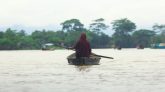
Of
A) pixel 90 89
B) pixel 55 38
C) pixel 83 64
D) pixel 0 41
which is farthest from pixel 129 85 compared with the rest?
pixel 55 38

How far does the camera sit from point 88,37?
158 metres

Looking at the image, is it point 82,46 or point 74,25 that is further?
point 74,25

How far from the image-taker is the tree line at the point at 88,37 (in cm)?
14775

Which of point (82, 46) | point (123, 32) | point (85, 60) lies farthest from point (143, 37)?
Result: point (82, 46)

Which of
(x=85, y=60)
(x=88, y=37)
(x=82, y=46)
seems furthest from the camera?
(x=88, y=37)

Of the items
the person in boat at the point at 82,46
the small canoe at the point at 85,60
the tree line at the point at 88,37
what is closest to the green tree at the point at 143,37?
the tree line at the point at 88,37

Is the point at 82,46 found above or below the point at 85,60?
above

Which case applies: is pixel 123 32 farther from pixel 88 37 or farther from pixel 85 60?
pixel 85 60

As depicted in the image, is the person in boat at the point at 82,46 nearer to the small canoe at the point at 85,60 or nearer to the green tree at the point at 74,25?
the small canoe at the point at 85,60

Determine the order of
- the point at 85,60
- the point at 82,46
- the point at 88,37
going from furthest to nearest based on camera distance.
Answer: the point at 88,37 < the point at 85,60 < the point at 82,46

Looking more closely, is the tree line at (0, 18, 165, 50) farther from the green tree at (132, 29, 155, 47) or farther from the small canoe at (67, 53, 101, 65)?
the small canoe at (67, 53, 101, 65)

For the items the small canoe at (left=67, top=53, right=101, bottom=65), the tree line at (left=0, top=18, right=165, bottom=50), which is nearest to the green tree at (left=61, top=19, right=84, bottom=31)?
the tree line at (left=0, top=18, right=165, bottom=50)

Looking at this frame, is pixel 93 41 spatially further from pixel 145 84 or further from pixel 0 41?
pixel 145 84

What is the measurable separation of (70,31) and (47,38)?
9.38 m
